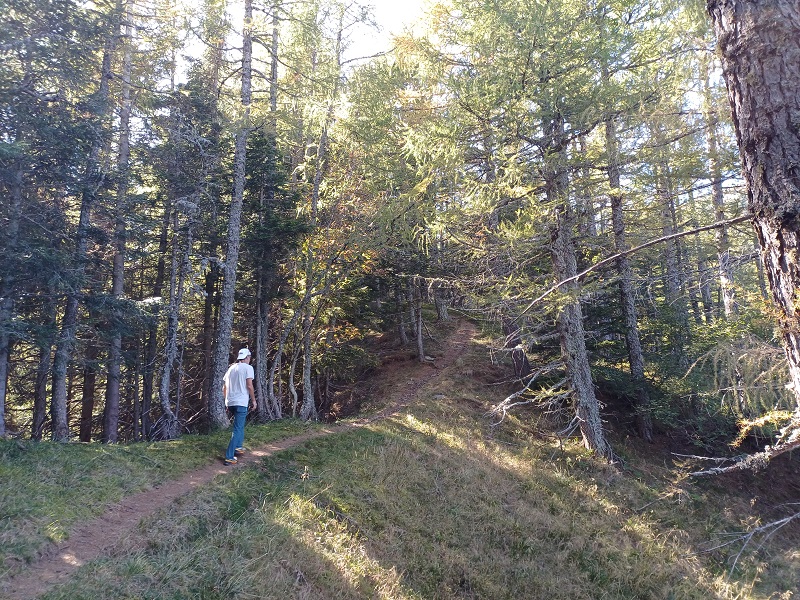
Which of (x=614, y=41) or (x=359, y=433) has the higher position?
(x=614, y=41)

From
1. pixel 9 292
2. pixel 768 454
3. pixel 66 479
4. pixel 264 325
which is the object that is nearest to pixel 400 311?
pixel 264 325

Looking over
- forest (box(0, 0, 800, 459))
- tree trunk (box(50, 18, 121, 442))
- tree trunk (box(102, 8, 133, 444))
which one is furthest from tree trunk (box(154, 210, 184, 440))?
tree trunk (box(50, 18, 121, 442))

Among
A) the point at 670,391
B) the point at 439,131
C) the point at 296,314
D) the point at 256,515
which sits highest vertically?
the point at 439,131

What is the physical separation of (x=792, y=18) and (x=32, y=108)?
38.3 ft

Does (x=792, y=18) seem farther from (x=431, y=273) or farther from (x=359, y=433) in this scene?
(x=431, y=273)

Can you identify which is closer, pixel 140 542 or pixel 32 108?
pixel 140 542

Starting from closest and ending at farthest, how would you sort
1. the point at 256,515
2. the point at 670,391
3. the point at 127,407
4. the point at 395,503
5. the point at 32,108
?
the point at 256,515 → the point at 395,503 → the point at 32,108 → the point at 670,391 → the point at 127,407

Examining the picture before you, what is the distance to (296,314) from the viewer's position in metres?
13.3

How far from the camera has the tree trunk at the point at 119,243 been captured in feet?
34.3

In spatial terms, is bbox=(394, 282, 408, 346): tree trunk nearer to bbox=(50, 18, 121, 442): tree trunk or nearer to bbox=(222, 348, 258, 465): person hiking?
bbox=(222, 348, 258, 465): person hiking

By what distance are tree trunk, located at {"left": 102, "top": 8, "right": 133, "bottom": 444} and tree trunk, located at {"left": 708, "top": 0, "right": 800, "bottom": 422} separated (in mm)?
11182

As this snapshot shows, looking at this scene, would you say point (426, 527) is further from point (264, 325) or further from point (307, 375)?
point (264, 325)

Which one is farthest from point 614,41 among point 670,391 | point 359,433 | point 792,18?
point 359,433

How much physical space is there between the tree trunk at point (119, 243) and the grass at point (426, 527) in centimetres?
410
